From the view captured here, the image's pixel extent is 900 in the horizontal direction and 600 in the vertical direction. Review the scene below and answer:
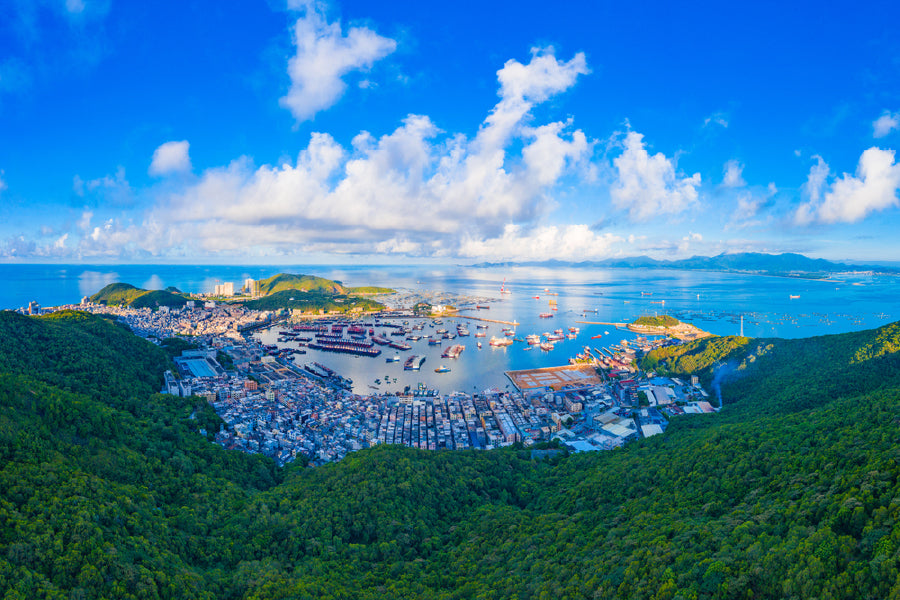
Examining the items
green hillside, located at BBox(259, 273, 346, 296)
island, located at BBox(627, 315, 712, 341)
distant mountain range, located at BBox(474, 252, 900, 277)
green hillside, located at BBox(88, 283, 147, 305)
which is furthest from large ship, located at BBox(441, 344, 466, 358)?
distant mountain range, located at BBox(474, 252, 900, 277)

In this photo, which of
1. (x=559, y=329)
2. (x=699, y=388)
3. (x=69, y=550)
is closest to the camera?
(x=69, y=550)

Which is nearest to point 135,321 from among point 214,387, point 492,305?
point 214,387

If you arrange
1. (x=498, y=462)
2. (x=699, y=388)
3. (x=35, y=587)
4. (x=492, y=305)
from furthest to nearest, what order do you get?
(x=492, y=305) → (x=699, y=388) → (x=498, y=462) → (x=35, y=587)

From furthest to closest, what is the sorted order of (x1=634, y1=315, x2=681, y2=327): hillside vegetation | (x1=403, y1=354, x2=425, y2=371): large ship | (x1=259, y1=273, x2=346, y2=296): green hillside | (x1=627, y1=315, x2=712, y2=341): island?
(x1=259, y1=273, x2=346, y2=296): green hillside
(x1=634, y1=315, x2=681, y2=327): hillside vegetation
(x1=627, y1=315, x2=712, y2=341): island
(x1=403, y1=354, x2=425, y2=371): large ship

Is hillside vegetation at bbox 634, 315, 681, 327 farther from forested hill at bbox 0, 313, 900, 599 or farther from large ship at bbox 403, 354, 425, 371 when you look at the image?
forested hill at bbox 0, 313, 900, 599

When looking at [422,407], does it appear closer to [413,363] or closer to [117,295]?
[413,363]

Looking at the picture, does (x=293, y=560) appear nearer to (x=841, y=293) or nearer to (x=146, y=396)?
(x=146, y=396)

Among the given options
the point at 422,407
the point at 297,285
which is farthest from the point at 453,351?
the point at 297,285

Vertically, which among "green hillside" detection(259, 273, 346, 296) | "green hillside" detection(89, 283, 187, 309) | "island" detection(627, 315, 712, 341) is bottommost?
"island" detection(627, 315, 712, 341)

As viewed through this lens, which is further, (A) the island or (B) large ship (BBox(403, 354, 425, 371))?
(A) the island
